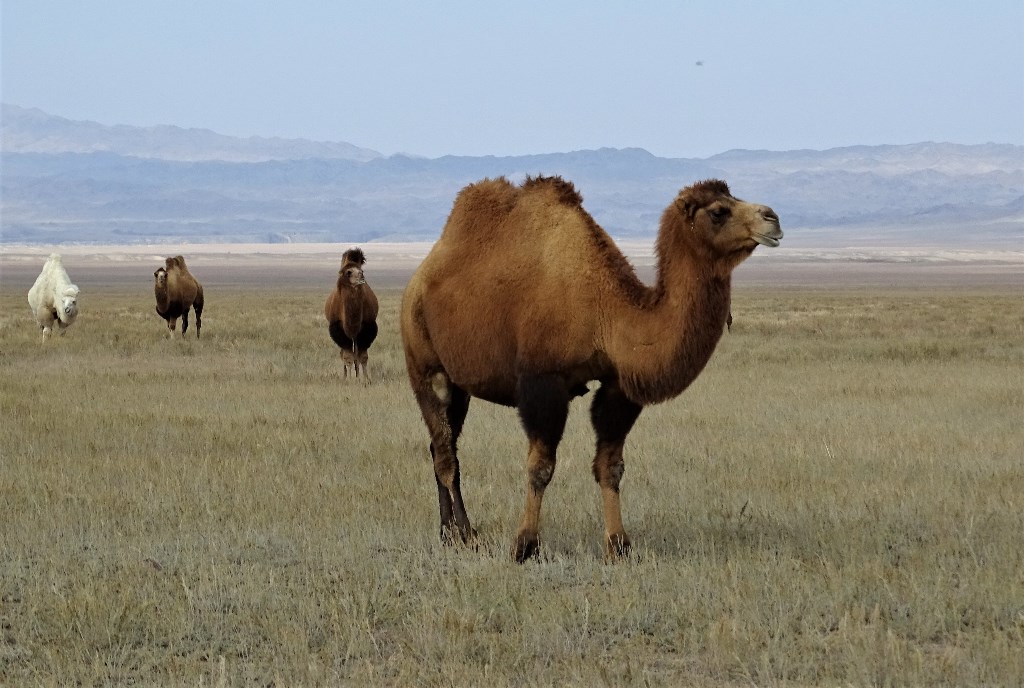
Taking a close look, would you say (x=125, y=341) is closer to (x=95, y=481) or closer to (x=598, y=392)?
(x=95, y=481)

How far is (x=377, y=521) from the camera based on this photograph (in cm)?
912

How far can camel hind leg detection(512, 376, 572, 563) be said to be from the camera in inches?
304

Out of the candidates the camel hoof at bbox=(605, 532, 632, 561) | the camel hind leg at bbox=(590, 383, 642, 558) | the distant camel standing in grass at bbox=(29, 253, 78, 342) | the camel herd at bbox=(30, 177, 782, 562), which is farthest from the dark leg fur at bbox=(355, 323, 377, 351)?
the camel hoof at bbox=(605, 532, 632, 561)

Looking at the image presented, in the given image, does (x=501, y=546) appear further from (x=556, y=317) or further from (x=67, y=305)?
(x=67, y=305)

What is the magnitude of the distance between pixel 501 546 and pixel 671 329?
70.9 inches

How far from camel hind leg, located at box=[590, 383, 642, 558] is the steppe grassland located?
0.62 feet

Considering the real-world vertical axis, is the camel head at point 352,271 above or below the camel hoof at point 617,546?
above

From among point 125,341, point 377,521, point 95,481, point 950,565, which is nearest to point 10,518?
point 95,481

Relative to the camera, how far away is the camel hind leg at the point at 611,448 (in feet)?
26.3

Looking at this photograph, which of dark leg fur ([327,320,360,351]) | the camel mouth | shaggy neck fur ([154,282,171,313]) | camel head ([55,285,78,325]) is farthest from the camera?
shaggy neck fur ([154,282,171,313])

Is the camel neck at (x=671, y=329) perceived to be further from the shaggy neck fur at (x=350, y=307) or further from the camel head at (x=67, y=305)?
the camel head at (x=67, y=305)

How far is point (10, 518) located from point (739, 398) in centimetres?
966

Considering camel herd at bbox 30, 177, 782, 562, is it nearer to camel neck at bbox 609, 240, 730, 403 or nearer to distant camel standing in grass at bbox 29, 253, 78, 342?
camel neck at bbox 609, 240, 730, 403

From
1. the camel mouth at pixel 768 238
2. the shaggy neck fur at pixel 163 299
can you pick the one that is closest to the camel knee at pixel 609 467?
the camel mouth at pixel 768 238
